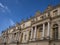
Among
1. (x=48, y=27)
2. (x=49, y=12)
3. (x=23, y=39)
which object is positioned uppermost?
(x=49, y=12)

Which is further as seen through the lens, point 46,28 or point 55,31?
point 46,28

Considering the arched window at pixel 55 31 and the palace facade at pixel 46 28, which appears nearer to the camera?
the palace facade at pixel 46 28

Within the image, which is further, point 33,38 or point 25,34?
point 25,34

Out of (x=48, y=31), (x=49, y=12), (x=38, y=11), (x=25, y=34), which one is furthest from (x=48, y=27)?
(x=25, y=34)

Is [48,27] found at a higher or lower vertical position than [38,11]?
lower

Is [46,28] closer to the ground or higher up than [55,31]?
higher up

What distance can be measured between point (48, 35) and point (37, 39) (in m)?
4.37

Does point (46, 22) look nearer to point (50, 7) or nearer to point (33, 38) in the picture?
point (50, 7)

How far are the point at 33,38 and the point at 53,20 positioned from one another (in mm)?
8340

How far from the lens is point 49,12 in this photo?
3325 cm

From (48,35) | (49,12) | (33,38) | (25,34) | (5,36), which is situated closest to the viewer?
(48,35)

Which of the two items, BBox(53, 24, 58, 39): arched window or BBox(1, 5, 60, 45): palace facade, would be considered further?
BBox(53, 24, 58, 39): arched window

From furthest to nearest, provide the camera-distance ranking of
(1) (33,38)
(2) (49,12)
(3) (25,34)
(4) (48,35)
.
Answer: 1. (3) (25,34)
2. (1) (33,38)
3. (2) (49,12)
4. (4) (48,35)

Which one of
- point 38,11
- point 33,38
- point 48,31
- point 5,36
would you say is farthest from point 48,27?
point 5,36
